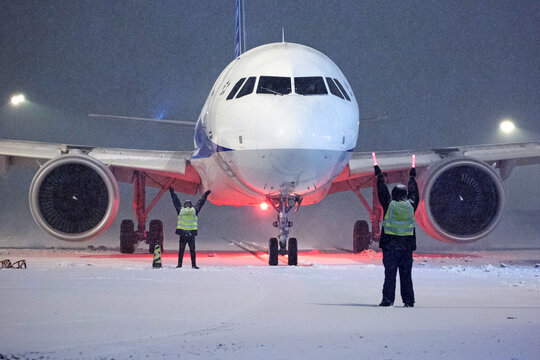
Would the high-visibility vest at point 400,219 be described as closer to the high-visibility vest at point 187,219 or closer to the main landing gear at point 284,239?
the main landing gear at point 284,239

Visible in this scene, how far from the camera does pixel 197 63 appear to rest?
32969 mm

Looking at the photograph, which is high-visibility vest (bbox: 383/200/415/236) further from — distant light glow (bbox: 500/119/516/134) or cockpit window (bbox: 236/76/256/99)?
distant light glow (bbox: 500/119/516/134)

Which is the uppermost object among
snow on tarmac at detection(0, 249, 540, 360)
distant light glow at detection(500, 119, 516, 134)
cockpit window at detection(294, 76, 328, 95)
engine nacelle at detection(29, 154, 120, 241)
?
distant light glow at detection(500, 119, 516, 134)

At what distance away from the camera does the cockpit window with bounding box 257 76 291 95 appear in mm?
10953

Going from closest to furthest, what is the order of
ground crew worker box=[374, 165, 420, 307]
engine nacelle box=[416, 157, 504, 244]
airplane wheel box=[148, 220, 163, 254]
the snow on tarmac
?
the snow on tarmac < ground crew worker box=[374, 165, 420, 307] < engine nacelle box=[416, 157, 504, 244] < airplane wheel box=[148, 220, 163, 254]

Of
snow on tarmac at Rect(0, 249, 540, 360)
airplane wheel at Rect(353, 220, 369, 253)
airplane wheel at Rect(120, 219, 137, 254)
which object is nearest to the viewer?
snow on tarmac at Rect(0, 249, 540, 360)

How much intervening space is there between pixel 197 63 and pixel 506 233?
16059mm

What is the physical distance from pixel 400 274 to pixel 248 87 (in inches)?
219

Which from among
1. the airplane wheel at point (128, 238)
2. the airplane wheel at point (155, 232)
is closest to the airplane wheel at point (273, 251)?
the airplane wheel at point (128, 238)

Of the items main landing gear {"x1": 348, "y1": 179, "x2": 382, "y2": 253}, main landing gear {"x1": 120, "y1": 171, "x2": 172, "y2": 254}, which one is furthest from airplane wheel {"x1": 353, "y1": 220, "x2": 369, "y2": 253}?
main landing gear {"x1": 120, "y1": 171, "x2": 172, "y2": 254}

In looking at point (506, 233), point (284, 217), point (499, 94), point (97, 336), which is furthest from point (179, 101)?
point (97, 336)

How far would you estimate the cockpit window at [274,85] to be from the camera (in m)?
11.0

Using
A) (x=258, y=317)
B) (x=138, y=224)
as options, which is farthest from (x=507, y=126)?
(x=258, y=317)

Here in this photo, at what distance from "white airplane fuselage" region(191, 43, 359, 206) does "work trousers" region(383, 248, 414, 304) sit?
154 inches
